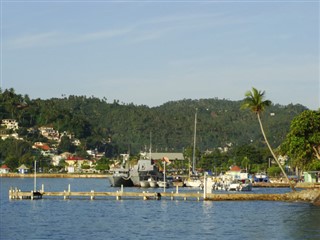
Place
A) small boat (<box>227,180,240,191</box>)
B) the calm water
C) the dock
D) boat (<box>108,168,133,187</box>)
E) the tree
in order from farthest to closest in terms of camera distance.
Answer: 1. boat (<box>108,168,133,187</box>)
2. small boat (<box>227,180,240,191</box>)
3. the tree
4. the dock
5. the calm water

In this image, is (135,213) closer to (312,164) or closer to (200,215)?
(200,215)

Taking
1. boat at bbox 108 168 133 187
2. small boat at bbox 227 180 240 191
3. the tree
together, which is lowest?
small boat at bbox 227 180 240 191

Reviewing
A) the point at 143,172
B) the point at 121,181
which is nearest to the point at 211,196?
the point at 143,172

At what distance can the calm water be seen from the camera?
212ft

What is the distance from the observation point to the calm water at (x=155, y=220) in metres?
64.8

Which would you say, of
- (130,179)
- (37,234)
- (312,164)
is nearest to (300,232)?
(37,234)

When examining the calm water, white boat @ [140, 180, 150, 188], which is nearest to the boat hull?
white boat @ [140, 180, 150, 188]

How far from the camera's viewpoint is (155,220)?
252ft

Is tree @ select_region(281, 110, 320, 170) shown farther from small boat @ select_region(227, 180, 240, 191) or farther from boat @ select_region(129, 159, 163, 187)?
boat @ select_region(129, 159, 163, 187)

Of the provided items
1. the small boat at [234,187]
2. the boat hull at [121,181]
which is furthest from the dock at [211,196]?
the boat hull at [121,181]

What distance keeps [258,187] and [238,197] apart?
63286 mm

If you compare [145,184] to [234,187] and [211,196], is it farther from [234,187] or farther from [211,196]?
[211,196]

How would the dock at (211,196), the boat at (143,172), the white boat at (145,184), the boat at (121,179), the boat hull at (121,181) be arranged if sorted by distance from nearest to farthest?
the dock at (211,196)
the white boat at (145,184)
the boat at (143,172)
the boat hull at (121,181)
the boat at (121,179)

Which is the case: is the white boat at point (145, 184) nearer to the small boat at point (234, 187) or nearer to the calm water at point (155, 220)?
the small boat at point (234, 187)
